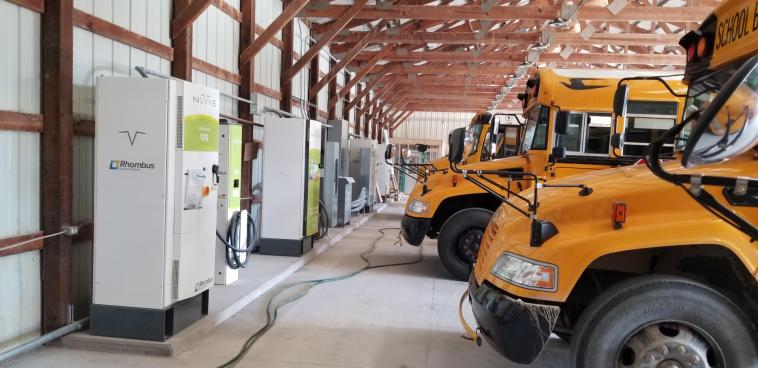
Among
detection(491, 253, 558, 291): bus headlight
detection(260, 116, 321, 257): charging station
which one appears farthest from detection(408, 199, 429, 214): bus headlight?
detection(491, 253, 558, 291): bus headlight

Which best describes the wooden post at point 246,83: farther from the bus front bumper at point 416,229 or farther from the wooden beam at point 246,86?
the bus front bumper at point 416,229

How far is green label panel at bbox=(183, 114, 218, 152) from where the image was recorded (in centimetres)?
443

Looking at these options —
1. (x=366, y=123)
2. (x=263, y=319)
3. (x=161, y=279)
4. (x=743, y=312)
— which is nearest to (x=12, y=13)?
(x=161, y=279)

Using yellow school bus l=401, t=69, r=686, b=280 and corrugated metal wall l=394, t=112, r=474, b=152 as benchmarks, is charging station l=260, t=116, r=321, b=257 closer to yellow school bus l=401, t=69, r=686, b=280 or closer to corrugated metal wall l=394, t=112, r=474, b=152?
yellow school bus l=401, t=69, r=686, b=280

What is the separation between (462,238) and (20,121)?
496cm

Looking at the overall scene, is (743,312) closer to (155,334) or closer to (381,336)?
(381,336)

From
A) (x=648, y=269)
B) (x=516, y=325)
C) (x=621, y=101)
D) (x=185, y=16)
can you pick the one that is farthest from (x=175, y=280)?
(x=621, y=101)

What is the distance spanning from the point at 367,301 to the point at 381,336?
3.98 ft

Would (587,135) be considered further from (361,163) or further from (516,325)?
(361,163)

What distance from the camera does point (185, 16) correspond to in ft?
20.0

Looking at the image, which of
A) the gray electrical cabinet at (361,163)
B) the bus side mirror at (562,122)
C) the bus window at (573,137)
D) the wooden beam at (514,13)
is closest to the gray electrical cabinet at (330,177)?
the wooden beam at (514,13)

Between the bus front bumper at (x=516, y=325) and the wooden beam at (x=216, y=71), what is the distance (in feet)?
17.0

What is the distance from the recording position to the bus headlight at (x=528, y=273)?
288 cm

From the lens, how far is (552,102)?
6090 millimetres
